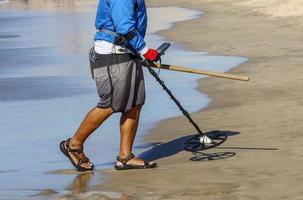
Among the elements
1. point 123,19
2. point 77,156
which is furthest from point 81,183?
point 123,19

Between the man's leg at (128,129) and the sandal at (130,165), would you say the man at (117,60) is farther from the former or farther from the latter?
the sandal at (130,165)

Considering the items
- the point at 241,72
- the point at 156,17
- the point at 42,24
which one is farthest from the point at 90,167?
the point at 156,17

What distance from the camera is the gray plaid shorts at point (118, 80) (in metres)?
6.79

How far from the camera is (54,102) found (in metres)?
11.5

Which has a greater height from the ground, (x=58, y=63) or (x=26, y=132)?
(x=26, y=132)

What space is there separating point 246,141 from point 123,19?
184 cm

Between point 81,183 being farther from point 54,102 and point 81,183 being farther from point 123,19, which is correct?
point 54,102

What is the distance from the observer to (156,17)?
30.7 meters

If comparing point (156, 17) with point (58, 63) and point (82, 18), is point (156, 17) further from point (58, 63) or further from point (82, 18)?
point (58, 63)

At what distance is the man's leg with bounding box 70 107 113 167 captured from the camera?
22.6ft

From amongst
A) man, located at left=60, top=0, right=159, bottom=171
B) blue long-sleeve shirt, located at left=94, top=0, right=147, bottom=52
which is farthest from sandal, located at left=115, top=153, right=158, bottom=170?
blue long-sleeve shirt, located at left=94, top=0, right=147, bottom=52

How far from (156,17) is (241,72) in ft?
57.1

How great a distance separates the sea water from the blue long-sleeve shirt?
106 centimetres

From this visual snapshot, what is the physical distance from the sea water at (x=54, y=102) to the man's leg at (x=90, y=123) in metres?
0.23
